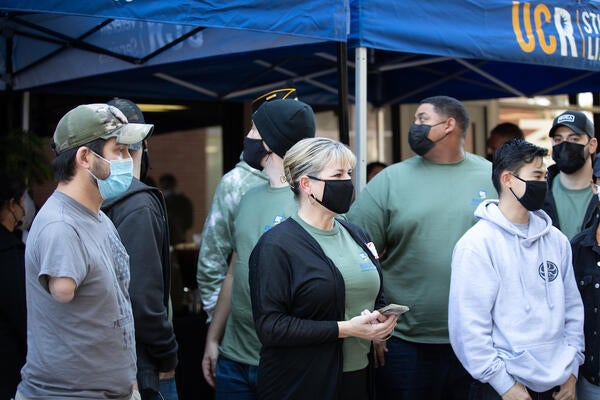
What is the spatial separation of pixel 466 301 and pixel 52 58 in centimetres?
434

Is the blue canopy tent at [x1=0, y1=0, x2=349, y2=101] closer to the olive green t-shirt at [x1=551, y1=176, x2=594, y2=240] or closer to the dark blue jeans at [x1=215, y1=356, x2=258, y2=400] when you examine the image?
the olive green t-shirt at [x1=551, y1=176, x2=594, y2=240]

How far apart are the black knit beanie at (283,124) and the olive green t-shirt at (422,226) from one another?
0.63m

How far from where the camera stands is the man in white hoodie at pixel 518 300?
3396 millimetres

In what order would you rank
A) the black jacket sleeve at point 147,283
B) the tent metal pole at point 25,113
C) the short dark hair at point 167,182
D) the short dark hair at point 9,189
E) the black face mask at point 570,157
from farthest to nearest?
the short dark hair at point 167,182 < the tent metal pole at point 25,113 < the black face mask at point 570,157 < the short dark hair at point 9,189 < the black jacket sleeve at point 147,283

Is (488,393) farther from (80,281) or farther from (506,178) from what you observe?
(80,281)

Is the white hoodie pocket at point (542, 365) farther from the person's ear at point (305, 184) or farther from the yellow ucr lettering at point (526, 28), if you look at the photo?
the yellow ucr lettering at point (526, 28)

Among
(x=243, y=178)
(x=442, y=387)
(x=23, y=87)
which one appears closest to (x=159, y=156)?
(x=23, y=87)

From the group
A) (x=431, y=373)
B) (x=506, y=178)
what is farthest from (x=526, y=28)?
(x=431, y=373)

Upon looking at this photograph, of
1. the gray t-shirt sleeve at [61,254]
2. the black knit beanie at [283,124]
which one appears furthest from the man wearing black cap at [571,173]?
the gray t-shirt sleeve at [61,254]

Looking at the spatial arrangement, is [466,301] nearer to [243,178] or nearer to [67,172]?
[243,178]

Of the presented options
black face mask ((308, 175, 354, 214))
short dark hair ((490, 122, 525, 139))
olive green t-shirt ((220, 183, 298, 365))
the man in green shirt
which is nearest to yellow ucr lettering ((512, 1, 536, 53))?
the man in green shirt

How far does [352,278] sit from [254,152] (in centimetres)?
100

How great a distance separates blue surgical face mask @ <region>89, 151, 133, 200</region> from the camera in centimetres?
290

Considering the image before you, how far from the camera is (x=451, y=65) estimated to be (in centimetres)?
777
